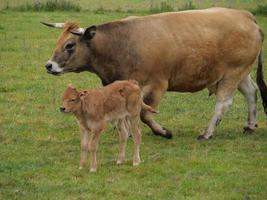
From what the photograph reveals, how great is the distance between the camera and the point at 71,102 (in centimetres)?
1061

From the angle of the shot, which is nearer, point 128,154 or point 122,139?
point 122,139

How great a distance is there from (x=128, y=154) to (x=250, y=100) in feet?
10.5

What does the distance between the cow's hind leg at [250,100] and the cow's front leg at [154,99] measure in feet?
5.15

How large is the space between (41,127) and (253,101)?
12.0ft

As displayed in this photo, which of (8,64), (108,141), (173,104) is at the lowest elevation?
(8,64)

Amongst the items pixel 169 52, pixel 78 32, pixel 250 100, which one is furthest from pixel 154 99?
pixel 250 100

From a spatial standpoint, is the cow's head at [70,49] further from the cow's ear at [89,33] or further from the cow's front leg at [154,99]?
the cow's front leg at [154,99]

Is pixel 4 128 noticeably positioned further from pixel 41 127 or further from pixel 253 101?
pixel 253 101

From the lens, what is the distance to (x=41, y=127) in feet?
46.0

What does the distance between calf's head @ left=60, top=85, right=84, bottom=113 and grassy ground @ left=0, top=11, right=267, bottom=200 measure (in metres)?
0.82

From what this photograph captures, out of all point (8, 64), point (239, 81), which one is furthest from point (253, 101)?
point (8, 64)

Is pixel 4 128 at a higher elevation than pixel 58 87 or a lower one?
higher

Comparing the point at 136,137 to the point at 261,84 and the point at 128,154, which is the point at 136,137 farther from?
the point at 261,84

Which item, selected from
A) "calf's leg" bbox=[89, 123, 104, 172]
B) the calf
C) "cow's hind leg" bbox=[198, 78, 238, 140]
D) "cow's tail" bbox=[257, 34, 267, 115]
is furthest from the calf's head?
"cow's tail" bbox=[257, 34, 267, 115]
